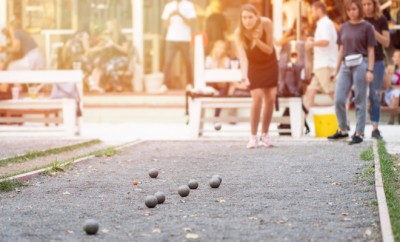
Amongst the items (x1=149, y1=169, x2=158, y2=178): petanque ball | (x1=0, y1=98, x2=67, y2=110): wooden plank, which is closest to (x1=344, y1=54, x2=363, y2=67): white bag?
(x1=149, y1=169, x2=158, y2=178): petanque ball

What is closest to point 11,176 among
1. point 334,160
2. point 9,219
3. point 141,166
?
point 141,166

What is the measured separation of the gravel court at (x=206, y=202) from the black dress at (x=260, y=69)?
1.46 metres

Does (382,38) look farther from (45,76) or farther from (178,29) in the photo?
(178,29)

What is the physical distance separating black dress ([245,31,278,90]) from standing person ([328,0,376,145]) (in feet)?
2.87

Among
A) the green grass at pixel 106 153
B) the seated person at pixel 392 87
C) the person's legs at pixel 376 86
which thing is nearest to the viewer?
the green grass at pixel 106 153

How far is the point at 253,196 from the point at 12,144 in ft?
20.6

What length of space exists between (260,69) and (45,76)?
172 inches

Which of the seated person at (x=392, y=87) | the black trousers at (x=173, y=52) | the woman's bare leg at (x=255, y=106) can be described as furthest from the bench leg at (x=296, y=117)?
the black trousers at (x=173, y=52)

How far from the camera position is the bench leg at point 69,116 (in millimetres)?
15000

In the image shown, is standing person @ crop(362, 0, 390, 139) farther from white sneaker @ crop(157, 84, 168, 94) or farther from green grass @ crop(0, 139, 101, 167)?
white sneaker @ crop(157, 84, 168, 94)

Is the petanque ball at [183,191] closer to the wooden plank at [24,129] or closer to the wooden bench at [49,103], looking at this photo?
the wooden bench at [49,103]

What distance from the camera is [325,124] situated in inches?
552

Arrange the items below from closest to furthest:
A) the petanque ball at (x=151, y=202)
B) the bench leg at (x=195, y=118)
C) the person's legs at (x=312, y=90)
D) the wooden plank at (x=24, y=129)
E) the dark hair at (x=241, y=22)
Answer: the petanque ball at (x=151, y=202), the dark hair at (x=241, y=22), the bench leg at (x=195, y=118), the person's legs at (x=312, y=90), the wooden plank at (x=24, y=129)

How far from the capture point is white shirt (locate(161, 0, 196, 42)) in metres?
20.1
